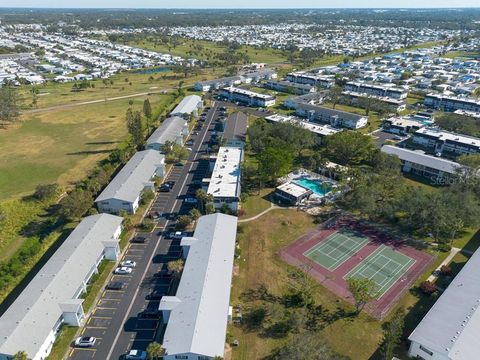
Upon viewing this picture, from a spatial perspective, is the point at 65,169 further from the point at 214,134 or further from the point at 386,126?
the point at 386,126

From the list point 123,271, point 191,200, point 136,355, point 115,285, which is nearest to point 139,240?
point 123,271

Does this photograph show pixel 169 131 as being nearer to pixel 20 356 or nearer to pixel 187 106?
pixel 187 106

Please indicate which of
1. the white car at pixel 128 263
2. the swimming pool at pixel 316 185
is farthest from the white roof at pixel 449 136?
the white car at pixel 128 263

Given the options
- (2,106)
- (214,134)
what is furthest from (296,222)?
(2,106)

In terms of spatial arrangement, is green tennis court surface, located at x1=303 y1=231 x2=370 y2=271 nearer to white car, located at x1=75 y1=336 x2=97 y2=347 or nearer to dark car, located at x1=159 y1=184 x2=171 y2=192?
white car, located at x1=75 y1=336 x2=97 y2=347

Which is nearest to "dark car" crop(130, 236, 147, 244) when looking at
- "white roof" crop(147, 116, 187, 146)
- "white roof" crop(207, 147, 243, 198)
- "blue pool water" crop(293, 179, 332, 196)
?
"white roof" crop(207, 147, 243, 198)

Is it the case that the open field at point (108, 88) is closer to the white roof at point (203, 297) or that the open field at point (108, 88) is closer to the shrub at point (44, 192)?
the shrub at point (44, 192)
